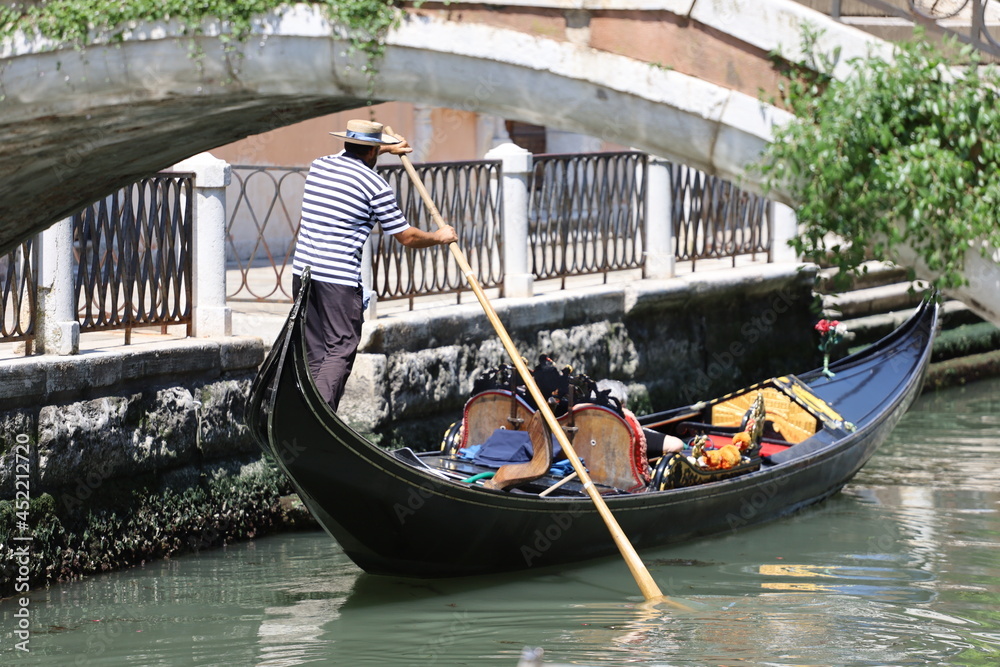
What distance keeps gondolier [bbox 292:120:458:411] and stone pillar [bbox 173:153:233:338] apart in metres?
1.25

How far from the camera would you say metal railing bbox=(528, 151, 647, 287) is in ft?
27.6

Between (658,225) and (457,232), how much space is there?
172 centimetres

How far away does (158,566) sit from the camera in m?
5.89

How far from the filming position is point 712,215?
31.7ft

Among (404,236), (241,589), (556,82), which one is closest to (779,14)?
(556,82)

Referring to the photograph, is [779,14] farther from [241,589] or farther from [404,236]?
[241,589]

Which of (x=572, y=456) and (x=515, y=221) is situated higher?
(x=515, y=221)

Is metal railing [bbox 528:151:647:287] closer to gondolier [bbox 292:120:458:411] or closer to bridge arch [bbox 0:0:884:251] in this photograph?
gondolier [bbox 292:120:458:411]

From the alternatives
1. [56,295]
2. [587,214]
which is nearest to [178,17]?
[56,295]

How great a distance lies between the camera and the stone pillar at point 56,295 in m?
5.75

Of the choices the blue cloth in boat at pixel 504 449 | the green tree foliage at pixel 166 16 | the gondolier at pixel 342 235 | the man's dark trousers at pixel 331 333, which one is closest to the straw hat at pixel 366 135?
the gondolier at pixel 342 235

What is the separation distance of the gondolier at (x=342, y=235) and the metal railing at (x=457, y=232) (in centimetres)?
183

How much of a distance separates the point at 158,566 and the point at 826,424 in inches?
129

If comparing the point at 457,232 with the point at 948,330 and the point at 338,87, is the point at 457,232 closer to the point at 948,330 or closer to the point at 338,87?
the point at 338,87
